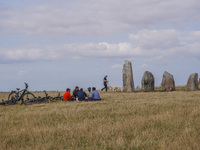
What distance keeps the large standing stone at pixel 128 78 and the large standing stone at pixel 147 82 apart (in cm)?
150

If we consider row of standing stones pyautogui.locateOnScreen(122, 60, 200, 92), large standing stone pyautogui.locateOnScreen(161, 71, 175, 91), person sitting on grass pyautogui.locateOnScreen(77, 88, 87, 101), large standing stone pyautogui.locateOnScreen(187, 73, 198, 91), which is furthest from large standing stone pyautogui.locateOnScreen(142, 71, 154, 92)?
person sitting on grass pyautogui.locateOnScreen(77, 88, 87, 101)

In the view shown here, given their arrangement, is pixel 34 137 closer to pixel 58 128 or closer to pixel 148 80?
pixel 58 128

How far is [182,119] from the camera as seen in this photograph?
10.7m

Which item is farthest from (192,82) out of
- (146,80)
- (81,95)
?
(81,95)

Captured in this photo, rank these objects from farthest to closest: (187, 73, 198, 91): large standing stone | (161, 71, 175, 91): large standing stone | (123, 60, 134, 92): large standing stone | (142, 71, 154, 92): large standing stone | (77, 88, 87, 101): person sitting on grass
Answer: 1. (142, 71, 154, 92): large standing stone
2. (123, 60, 134, 92): large standing stone
3. (161, 71, 175, 91): large standing stone
4. (187, 73, 198, 91): large standing stone
5. (77, 88, 87, 101): person sitting on grass

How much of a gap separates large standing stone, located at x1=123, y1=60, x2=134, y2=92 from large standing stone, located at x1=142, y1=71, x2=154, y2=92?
1.50 m

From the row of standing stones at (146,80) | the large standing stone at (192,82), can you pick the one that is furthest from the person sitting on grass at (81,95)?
the large standing stone at (192,82)

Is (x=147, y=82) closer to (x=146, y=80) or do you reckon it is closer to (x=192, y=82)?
(x=146, y=80)

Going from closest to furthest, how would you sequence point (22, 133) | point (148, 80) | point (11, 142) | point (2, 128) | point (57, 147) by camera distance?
point (57, 147) → point (11, 142) → point (22, 133) → point (2, 128) → point (148, 80)

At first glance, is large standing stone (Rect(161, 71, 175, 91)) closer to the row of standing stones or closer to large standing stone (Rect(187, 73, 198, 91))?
the row of standing stones

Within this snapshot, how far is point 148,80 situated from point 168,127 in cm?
2554

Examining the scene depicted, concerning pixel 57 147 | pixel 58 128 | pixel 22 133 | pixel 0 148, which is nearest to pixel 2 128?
pixel 22 133

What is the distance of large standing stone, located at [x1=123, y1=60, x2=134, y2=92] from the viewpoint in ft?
114

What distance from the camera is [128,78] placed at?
34906 millimetres
